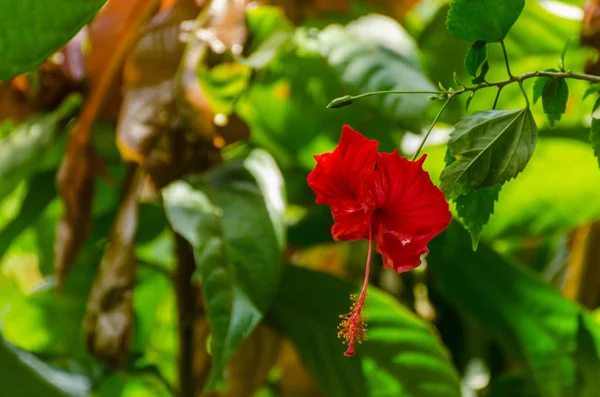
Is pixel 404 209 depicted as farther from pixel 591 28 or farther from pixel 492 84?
pixel 591 28

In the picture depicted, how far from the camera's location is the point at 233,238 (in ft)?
1.25

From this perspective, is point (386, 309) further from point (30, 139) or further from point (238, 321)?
point (30, 139)

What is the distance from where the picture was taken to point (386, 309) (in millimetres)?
432

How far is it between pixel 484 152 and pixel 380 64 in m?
0.22

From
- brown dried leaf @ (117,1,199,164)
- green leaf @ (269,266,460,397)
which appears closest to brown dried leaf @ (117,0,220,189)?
brown dried leaf @ (117,1,199,164)

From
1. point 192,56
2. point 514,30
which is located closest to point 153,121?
point 192,56

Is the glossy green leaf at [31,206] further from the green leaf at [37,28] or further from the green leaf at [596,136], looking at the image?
the green leaf at [596,136]

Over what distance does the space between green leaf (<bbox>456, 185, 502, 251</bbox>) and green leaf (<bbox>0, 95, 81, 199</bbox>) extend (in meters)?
0.35

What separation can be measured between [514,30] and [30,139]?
0.37m

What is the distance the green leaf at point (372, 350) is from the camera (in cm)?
42

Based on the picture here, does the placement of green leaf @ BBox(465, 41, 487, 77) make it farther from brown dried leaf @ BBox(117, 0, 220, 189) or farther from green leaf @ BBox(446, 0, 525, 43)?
brown dried leaf @ BBox(117, 0, 220, 189)

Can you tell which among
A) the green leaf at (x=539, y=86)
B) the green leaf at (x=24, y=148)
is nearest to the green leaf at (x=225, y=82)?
the green leaf at (x=24, y=148)

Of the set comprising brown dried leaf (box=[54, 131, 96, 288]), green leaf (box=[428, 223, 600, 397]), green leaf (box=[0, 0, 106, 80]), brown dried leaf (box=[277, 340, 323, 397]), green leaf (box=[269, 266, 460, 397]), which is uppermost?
green leaf (box=[0, 0, 106, 80])

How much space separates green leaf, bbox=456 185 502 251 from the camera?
0.19 meters
